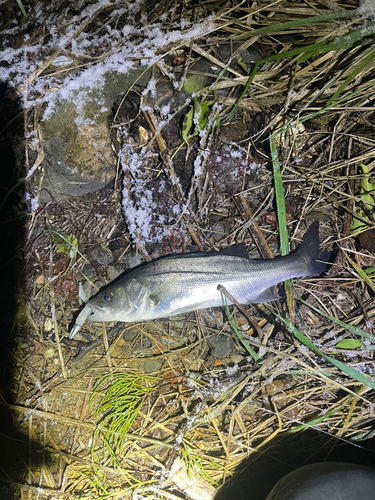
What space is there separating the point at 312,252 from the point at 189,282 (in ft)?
4.13

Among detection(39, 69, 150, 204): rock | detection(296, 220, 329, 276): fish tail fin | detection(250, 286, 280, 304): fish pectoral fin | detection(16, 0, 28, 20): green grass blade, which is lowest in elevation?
detection(250, 286, 280, 304): fish pectoral fin

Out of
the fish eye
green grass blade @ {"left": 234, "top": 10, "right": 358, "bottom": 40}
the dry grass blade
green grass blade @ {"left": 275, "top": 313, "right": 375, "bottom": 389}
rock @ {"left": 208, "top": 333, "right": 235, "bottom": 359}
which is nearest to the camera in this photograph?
green grass blade @ {"left": 234, "top": 10, "right": 358, "bottom": 40}

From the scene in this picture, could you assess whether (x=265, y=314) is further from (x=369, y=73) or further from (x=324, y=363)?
(x=369, y=73)

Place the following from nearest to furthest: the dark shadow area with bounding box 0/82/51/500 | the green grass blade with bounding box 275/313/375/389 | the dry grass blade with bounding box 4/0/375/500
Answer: the green grass blade with bounding box 275/313/375/389 < the dry grass blade with bounding box 4/0/375/500 < the dark shadow area with bounding box 0/82/51/500

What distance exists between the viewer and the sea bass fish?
2.77 metres

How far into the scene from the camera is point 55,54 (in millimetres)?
2949

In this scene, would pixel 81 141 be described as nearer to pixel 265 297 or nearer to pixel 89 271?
pixel 89 271

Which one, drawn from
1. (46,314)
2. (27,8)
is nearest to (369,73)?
(27,8)

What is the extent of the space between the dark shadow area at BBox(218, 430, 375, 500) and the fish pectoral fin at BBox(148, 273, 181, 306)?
1.81m

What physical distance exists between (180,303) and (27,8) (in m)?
3.42

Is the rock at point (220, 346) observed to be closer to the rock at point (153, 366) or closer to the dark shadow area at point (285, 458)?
the rock at point (153, 366)

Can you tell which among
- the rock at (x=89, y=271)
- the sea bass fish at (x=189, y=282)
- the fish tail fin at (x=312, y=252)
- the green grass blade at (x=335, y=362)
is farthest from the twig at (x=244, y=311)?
the rock at (x=89, y=271)

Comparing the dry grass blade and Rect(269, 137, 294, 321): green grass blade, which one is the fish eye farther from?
Rect(269, 137, 294, 321): green grass blade

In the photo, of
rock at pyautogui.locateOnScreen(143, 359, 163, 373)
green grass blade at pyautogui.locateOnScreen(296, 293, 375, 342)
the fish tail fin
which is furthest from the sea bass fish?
rock at pyautogui.locateOnScreen(143, 359, 163, 373)
